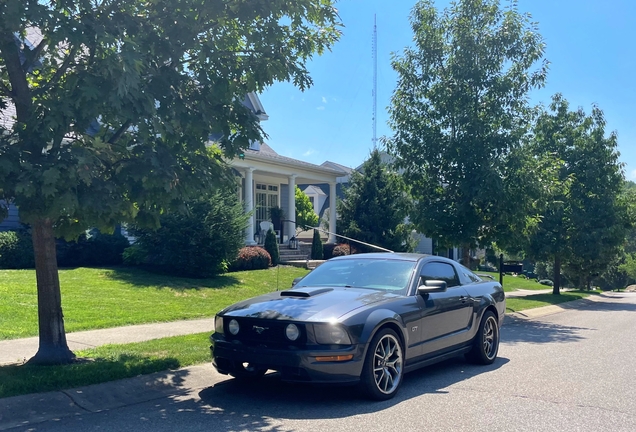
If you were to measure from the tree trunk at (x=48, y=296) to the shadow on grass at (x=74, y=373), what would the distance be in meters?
0.31

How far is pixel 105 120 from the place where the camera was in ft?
24.4

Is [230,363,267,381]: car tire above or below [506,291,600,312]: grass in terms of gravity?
above

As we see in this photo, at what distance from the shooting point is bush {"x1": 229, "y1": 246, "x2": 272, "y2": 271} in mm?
19656

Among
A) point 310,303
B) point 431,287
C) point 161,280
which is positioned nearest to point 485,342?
point 431,287

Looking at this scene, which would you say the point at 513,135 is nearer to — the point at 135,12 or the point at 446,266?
the point at 446,266

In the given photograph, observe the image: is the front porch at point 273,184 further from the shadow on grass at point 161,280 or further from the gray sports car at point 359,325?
the gray sports car at point 359,325

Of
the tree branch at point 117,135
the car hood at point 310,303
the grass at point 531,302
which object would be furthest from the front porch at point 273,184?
the car hood at point 310,303

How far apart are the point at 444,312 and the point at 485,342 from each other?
134cm

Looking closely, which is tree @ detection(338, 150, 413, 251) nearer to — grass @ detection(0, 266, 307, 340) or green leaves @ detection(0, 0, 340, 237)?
grass @ detection(0, 266, 307, 340)

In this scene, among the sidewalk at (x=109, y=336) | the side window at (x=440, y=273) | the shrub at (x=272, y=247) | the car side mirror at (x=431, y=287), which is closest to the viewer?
the car side mirror at (x=431, y=287)

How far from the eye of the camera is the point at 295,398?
6.58 meters

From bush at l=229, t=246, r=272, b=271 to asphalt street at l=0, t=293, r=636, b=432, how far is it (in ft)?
38.2

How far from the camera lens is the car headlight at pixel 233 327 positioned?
6502 millimetres

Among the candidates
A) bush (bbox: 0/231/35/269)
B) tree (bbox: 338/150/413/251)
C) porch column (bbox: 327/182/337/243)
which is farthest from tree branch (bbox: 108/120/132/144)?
porch column (bbox: 327/182/337/243)
